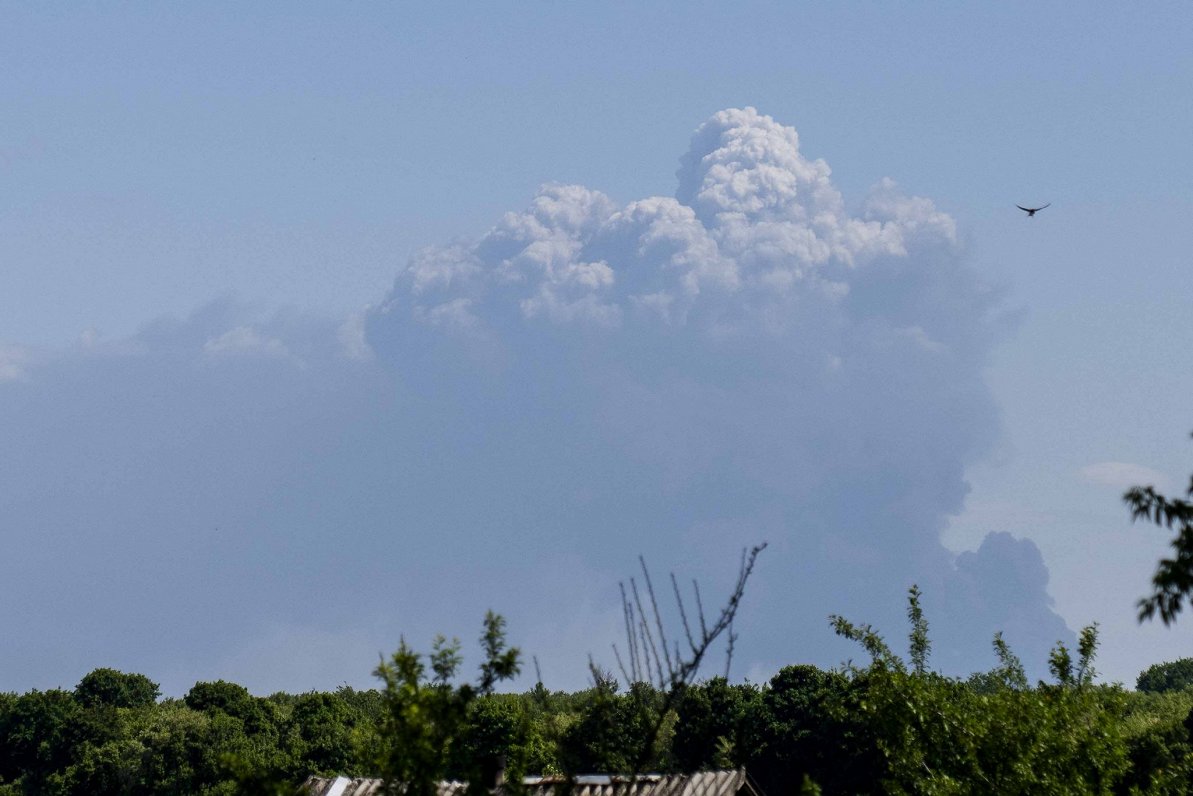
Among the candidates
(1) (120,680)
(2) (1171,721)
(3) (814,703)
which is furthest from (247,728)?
(2) (1171,721)

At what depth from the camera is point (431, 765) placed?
48.9 feet

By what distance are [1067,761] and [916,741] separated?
3.26 metres

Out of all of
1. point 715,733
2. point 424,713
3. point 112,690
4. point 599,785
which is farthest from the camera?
point 112,690

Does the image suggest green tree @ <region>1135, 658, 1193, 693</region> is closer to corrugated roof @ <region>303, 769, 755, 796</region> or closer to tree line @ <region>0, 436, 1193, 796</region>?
tree line @ <region>0, 436, 1193, 796</region>

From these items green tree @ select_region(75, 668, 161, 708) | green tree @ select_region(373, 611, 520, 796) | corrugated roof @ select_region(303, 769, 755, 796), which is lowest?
green tree @ select_region(373, 611, 520, 796)

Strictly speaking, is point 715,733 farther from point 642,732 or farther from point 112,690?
point 642,732

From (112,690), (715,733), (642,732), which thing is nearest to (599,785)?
(642,732)

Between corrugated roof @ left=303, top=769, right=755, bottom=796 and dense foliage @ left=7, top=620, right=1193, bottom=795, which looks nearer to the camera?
dense foliage @ left=7, top=620, right=1193, bottom=795

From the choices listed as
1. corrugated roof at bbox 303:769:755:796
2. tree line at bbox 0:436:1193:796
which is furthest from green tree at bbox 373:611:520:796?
corrugated roof at bbox 303:769:755:796

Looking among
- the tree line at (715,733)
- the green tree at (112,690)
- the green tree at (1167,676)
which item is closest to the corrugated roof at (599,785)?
the tree line at (715,733)

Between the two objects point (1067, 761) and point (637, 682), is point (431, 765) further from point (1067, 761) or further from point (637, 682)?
point (1067, 761)

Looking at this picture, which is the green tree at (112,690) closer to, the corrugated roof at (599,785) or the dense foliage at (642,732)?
the dense foliage at (642,732)

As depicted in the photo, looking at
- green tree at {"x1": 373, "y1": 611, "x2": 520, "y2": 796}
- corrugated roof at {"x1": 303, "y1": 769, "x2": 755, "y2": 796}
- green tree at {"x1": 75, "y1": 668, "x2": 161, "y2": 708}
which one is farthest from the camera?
green tree at {"x1": 75, "y1": 668, "x2": 161, "y2": 708}

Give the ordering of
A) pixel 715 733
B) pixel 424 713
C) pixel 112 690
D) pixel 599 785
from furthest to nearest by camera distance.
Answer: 1. pixel 112 690
2. pixel 715 733
3. pixel 599 785
4. pixel 424 713
